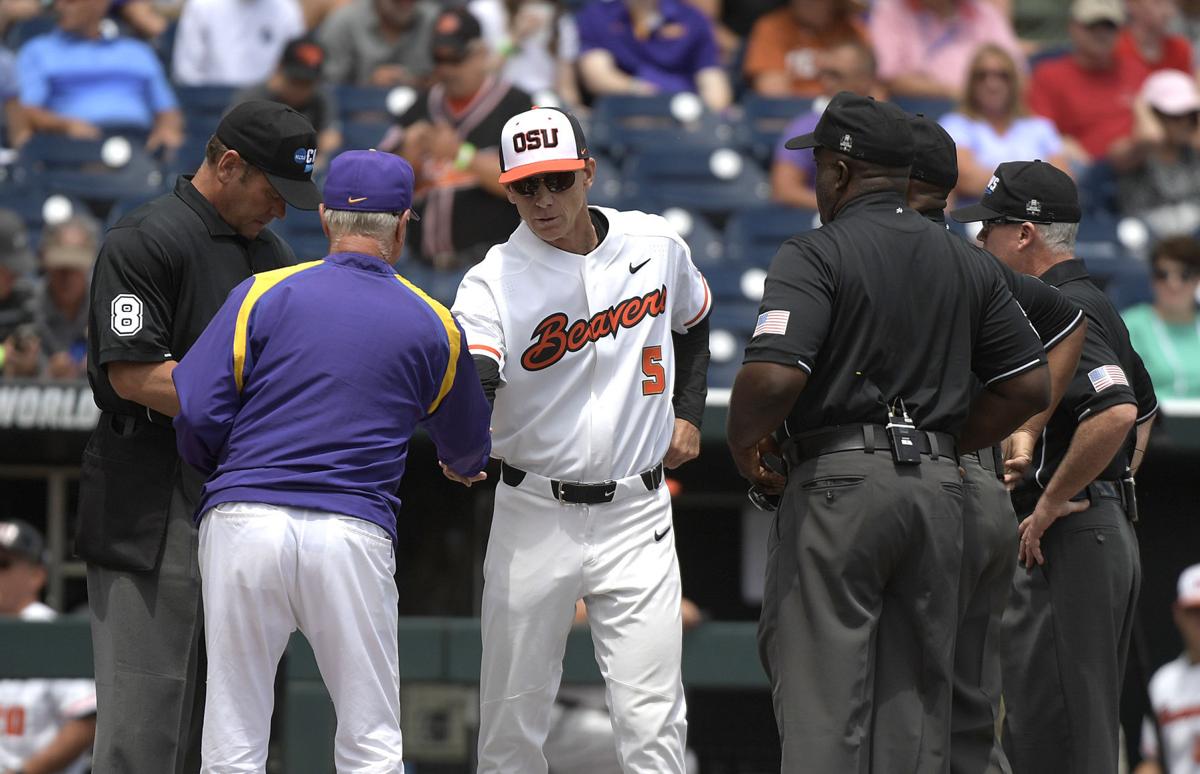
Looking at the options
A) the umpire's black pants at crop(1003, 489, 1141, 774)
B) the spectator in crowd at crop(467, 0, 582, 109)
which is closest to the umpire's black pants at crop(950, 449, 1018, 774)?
the umpire's black pants at crop(1003, 489, 1141, 774)

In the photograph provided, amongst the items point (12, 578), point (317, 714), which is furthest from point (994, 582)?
point (12, 578)

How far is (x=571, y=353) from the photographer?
4375mm

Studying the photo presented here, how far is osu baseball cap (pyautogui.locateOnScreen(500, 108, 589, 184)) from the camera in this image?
427cm

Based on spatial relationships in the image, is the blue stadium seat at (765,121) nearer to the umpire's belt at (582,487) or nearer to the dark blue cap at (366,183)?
the umpire's belt at (582,487)

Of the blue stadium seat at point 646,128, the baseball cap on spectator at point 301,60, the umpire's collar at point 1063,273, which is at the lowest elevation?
the umpire's collar at point 1063,273

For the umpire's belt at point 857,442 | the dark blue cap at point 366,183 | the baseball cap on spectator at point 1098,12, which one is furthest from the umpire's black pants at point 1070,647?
the baseball cap on spectator at point 1098,12

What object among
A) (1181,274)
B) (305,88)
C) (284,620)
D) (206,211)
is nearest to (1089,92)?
(1181,274)

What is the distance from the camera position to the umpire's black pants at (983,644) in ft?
13.8

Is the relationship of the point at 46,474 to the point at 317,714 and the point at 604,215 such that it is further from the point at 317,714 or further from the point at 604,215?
the point at 604,215

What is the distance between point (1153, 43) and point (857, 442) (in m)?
7.36

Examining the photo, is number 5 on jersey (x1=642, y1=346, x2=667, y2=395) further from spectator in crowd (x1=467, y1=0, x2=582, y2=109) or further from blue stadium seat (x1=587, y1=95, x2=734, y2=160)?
spectator in crowd (x1=467, y1=0, x2=582, y2=109)

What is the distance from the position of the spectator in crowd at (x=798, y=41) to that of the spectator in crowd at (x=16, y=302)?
4262mm

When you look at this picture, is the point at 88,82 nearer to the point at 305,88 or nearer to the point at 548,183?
the point at 305,88

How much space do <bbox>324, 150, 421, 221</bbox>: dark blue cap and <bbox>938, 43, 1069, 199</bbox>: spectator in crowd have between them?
5.57 metres
